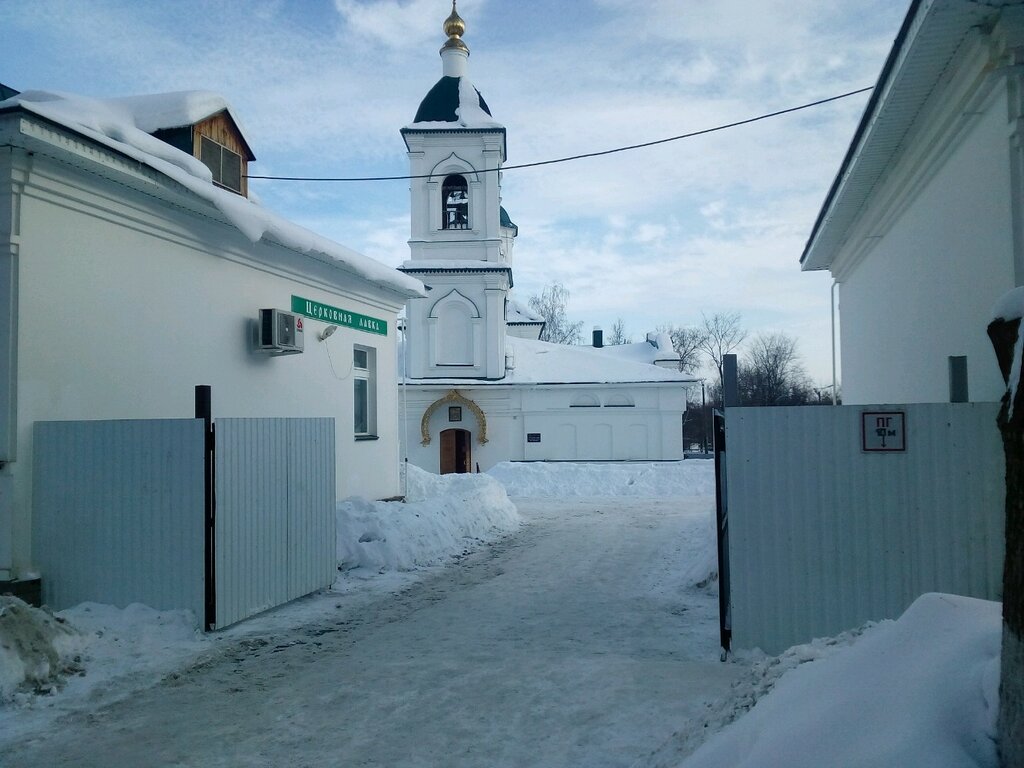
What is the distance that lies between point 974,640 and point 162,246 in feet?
28.6

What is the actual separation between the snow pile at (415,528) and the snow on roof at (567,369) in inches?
621

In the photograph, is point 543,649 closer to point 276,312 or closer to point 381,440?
point 276,312

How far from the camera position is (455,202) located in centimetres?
3061

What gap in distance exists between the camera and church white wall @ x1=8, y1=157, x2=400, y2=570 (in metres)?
7.37

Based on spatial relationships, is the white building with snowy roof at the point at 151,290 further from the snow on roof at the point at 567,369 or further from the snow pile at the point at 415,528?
the snow on roof at the point at 567,369

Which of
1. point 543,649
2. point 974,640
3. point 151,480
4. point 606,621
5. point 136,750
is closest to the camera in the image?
point 974,640

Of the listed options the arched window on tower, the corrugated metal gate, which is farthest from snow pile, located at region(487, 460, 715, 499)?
the corrugated metal gate

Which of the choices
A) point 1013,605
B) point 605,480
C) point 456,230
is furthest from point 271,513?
point 456,230

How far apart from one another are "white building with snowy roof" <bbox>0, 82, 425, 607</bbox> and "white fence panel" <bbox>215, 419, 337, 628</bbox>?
8 centimetres

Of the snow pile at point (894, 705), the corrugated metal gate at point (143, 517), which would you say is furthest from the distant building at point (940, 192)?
the corrugated metal gate at point (143, 517)

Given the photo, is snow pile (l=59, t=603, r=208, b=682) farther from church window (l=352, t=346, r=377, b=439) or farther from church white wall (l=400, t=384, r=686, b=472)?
church white wall (l=400, t=384, r=686, b=472)

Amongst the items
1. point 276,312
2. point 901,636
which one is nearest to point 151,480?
point 276,312

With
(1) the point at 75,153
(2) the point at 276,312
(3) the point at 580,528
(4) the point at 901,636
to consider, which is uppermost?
(1) the point at 75,153

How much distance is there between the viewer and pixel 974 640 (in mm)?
3174
